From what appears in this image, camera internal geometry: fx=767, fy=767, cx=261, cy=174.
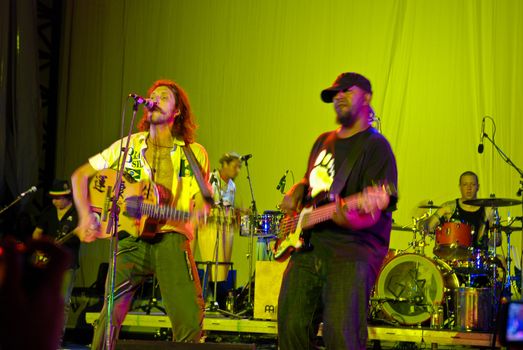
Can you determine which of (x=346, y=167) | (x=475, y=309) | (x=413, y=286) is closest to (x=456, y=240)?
(x=413, y=286)

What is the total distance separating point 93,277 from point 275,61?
192 inches

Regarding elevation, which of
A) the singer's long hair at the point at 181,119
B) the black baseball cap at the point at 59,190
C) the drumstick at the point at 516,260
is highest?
the singer's long hair at the point at 181,119

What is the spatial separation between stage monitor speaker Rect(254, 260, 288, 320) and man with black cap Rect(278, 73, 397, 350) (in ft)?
14.4

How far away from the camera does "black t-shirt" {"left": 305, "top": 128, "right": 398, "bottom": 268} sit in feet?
14.6

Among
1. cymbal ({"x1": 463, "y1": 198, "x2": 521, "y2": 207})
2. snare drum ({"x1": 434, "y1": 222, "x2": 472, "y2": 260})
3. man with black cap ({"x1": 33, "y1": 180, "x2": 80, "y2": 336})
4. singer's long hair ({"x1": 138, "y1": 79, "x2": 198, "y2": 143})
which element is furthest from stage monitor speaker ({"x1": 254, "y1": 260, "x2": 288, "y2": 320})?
singer's long hair ({"x1": 138, "y1": 79, "x2": 198, "y2": 143})

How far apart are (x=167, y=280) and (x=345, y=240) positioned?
133 cm

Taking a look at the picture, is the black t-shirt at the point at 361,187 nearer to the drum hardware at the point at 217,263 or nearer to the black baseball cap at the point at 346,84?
the black baseball cap at the point at 346,84

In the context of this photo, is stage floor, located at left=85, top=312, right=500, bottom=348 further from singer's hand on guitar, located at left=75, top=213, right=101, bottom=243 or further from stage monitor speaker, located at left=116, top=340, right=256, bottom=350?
stage monitor speaker, located at left=116, top=340, right=256, bottom=350

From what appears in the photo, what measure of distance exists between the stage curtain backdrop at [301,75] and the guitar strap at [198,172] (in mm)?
6995

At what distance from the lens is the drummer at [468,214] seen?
10.1m

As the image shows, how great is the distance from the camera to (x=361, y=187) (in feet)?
14.9

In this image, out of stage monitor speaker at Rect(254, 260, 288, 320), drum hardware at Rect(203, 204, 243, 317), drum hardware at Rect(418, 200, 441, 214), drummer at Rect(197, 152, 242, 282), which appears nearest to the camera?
drum hardware at Rect(203, 204, 243, 317)

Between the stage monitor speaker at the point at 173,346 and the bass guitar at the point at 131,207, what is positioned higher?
the bass guitar at the point at 131,207

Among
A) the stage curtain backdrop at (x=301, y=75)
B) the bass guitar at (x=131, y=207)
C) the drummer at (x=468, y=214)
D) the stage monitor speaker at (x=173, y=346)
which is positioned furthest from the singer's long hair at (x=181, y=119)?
the stage curtain backdrop at (x=301, y=75)
